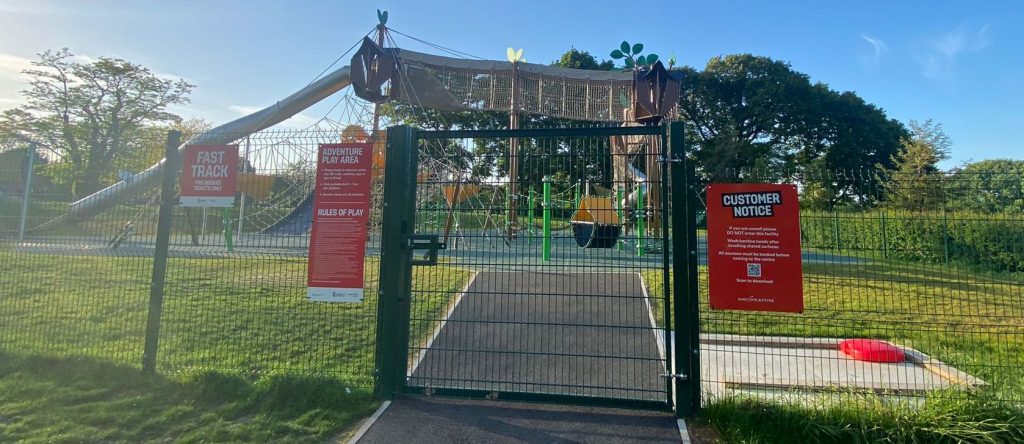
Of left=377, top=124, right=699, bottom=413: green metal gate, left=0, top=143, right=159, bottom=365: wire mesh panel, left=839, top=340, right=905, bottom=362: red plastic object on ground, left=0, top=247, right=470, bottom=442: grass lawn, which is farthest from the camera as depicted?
left=0, top=143, right=159, bottom=365: wire mesh panel

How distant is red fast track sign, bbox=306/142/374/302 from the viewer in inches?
171

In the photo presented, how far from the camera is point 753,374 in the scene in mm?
4824

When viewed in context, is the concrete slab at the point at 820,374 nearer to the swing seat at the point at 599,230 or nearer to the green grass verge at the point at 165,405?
the swing seat at the point at 599,230

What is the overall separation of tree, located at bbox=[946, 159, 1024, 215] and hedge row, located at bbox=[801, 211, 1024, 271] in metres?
0.08

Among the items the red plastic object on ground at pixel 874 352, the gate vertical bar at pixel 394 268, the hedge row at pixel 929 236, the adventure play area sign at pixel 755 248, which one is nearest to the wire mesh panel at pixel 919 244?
the hedge row at pixel 929 236

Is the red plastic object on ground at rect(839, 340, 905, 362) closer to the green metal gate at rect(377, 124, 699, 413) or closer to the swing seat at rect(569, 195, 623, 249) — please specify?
the green metal gate at rect(377, 124, 699, 413)

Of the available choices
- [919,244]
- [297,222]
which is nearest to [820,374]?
[919,244]

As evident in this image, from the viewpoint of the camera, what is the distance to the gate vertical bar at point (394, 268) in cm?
422

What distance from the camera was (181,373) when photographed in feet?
15.1

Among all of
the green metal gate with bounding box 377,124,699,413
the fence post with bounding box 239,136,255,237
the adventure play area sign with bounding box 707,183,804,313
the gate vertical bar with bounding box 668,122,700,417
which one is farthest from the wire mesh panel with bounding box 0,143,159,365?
the adventure play area sign with bounding box 707,183,804,313

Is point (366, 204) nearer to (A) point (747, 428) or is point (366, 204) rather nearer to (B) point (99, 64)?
(A) point (747, 428)

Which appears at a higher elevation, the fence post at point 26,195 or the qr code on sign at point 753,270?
the fence post at point 26,195

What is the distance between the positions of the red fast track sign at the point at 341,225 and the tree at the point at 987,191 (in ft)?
15.7

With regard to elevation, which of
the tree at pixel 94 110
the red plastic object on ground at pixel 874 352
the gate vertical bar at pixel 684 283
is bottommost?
the red plastic object on ground at pixel 874 352
